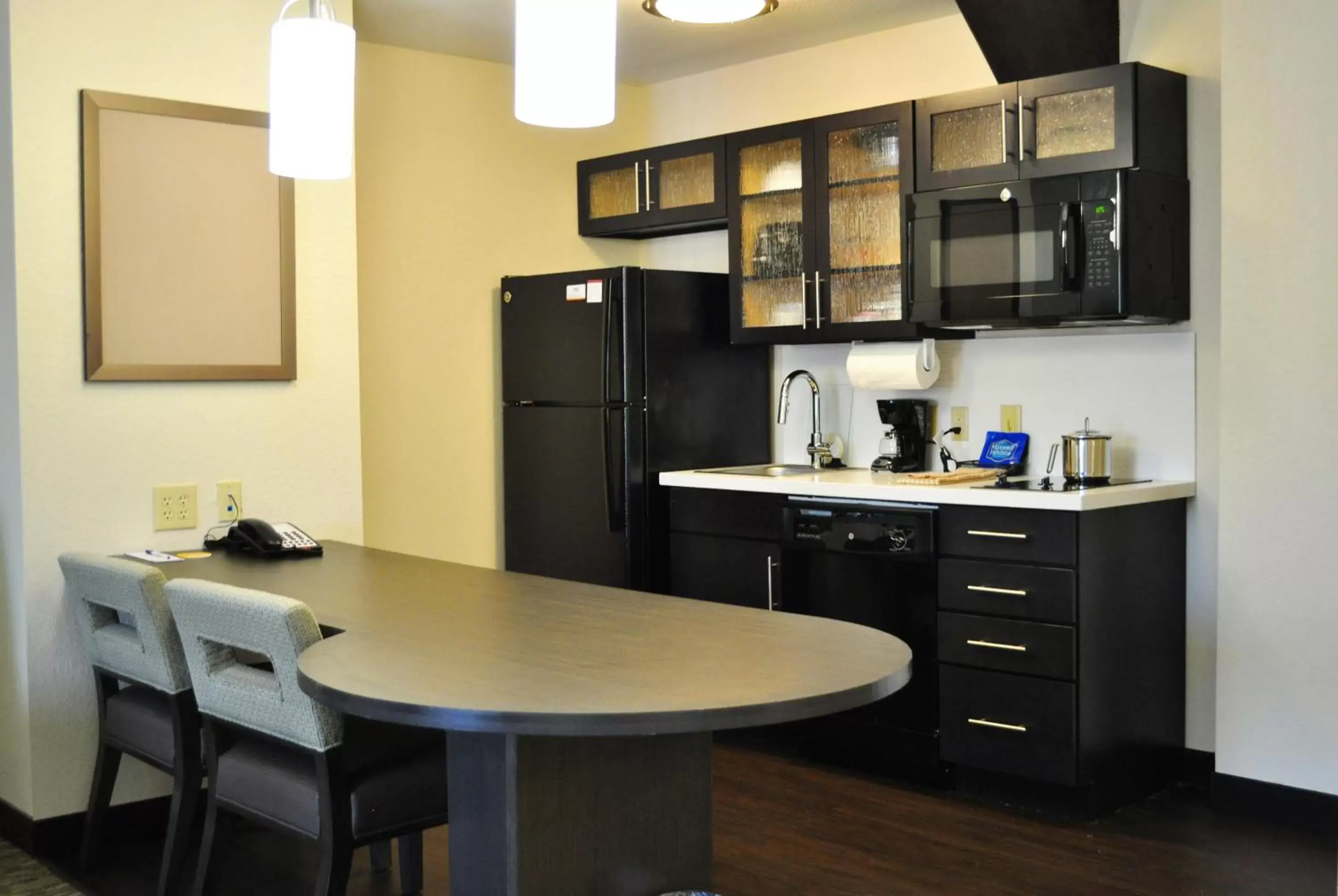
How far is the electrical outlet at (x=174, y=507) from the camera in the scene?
11.4ft

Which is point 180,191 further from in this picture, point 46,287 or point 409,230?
point 409,230

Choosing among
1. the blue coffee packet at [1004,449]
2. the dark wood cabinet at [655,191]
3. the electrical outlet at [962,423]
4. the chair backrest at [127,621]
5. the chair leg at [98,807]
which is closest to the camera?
the chair backrest at [127,621]

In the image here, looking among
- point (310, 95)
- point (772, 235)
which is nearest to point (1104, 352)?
point (772, 235)

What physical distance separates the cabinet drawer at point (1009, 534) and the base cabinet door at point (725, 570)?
0.70m

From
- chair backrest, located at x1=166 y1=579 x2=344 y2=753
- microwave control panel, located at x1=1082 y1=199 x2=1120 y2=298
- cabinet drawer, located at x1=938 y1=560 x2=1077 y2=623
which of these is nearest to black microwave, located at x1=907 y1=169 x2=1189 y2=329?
microwave control panel, located at x1=1082 y1=199 x2=1120 y2=298

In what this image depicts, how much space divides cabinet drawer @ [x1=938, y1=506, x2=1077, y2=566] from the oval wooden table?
1.45 metres

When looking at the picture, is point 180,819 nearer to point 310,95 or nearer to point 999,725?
point 310,95

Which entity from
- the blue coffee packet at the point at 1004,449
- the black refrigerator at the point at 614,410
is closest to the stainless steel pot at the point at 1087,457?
the blue coffee packet at the point at 1004,449

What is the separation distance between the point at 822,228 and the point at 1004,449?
97cm

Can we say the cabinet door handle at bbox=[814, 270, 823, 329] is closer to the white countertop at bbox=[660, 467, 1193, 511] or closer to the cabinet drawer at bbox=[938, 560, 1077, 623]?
the white countertop at bbox=[660, 467, 1193, 511]

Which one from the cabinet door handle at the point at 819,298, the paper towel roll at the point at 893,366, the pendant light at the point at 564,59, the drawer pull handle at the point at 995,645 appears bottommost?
the drawer pull handle at the point at 995,645

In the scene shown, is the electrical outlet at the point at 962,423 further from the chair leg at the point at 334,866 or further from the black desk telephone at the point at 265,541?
the chair leg at the point at 334,866

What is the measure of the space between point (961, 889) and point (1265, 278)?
71.2 inches

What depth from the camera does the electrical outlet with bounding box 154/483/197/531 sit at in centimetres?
347
